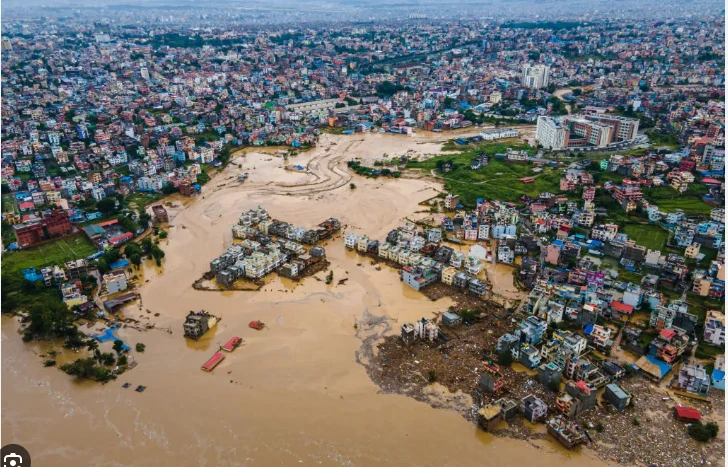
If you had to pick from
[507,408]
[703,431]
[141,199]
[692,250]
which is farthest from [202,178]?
[703,431]

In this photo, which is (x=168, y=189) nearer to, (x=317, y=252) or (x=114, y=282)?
(x=114, y=282)

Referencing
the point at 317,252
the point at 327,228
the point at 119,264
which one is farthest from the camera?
the point at 327,228

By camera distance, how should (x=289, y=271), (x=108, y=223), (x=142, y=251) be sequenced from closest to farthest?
(x=289, y=271) → (x=142, y=251) → (x=108, y=223)

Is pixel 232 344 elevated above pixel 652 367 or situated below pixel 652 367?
below

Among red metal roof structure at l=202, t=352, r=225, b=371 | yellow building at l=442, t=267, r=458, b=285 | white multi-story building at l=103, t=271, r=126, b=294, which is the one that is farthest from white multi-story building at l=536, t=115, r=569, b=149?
white multi-story building at l=103, t=271, r=126, b=294

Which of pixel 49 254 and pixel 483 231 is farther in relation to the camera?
pixel 483 231

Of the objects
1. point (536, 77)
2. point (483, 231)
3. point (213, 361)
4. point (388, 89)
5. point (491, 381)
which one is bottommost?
point (213, 361)

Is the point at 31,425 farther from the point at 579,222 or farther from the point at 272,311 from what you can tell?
the point at 579,222
